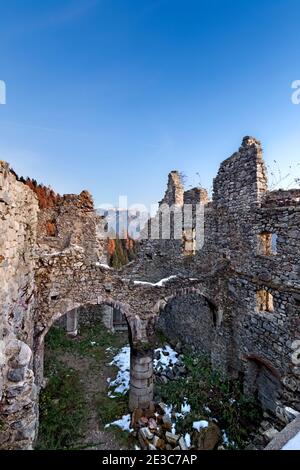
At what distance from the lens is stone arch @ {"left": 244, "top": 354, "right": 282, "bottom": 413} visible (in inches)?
296

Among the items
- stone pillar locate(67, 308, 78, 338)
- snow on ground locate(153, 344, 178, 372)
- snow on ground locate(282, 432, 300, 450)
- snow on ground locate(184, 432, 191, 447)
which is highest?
snow on ground locate(282, 432, 300, 450)

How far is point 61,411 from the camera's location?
25.3ft

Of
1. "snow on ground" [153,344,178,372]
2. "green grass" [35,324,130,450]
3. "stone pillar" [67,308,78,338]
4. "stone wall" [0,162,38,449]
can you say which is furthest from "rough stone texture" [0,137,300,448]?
"stone pillar" [67,308,78,338]

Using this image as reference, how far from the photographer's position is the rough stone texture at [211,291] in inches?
166

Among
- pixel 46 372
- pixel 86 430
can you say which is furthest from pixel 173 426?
pixel 46 372

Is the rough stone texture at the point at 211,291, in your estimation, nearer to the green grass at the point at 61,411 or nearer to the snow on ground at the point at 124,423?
the snow on ground at the point at 124,423

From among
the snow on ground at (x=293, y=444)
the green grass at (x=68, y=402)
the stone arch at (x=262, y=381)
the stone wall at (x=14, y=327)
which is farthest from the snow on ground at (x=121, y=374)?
the snow on ground at (x=293, y=444)

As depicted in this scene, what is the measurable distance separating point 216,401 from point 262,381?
169 cm

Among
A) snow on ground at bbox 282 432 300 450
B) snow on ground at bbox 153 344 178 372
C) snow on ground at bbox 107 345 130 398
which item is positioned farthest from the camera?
snow on ground at bbox 153 344 178 372

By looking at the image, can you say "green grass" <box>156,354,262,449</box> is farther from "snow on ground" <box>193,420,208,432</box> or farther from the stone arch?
the stone arch

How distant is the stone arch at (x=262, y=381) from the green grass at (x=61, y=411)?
5.62 metres

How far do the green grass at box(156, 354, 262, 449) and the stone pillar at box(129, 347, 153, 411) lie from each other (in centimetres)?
90

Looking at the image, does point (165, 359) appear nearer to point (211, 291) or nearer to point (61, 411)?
point (211, 291)

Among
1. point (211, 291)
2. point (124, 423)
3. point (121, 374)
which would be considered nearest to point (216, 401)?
point (124, 423)
